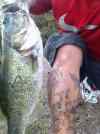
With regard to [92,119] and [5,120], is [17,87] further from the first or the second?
[92,119]

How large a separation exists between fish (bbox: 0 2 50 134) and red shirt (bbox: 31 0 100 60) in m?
0.93

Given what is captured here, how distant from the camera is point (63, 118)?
2818mm

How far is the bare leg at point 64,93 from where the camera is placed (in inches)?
109

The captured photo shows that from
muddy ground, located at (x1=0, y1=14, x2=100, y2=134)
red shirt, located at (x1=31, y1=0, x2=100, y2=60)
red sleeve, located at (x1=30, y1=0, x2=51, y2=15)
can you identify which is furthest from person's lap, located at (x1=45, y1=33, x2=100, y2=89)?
muddy ground, located at (x1=0, y1=14, x2=100, y2=134)

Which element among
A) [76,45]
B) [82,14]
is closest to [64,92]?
[76,45]

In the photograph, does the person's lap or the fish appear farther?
the person's lap

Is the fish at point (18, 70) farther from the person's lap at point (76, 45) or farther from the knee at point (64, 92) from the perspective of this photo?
the person's lap at point (76, 45)

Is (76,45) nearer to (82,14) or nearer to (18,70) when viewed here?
(82,14)

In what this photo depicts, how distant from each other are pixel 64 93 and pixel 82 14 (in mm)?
548

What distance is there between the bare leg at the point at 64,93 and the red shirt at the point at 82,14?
0.25 m

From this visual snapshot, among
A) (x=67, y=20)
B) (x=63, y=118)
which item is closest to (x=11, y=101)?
(x=63, y=118)

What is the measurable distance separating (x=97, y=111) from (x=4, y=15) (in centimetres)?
274

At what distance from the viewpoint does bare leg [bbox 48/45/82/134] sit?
2.78 metres

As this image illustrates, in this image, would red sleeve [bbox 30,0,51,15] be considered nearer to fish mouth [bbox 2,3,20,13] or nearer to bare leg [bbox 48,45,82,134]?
bare leg [bbox 48,45,82,134]
